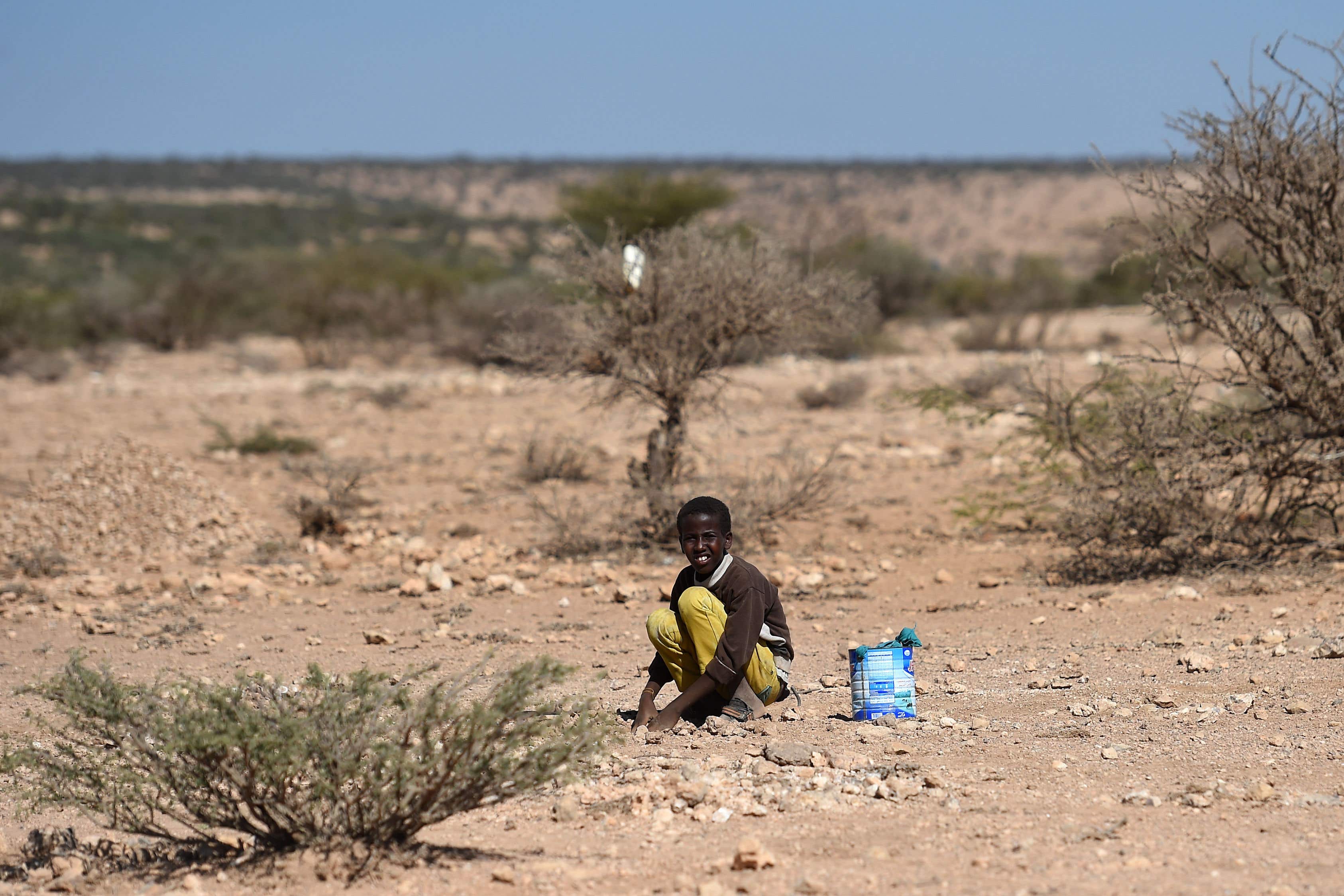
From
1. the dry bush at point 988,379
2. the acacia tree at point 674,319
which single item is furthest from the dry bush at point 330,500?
the dry bush at point 988,379

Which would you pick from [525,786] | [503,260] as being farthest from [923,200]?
[525,786]

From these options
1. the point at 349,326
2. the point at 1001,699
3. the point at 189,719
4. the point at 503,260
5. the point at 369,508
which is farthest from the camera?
the point at 503,260

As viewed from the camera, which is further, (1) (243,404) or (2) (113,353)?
(2) (113,353)

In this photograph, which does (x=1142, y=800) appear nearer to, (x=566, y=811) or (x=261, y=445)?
(x=566, y=811)

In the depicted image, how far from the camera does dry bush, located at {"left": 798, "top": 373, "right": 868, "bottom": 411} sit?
13805mm

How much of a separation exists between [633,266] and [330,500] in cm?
274

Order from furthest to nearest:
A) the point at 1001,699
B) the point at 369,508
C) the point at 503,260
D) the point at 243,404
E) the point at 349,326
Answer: the point at 503,260
the point at 349,326
the point at 243,404
the point at 369,508
the point at 1001,699

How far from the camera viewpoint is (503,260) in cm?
4162

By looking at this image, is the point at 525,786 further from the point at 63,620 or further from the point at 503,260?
the point at 503,260

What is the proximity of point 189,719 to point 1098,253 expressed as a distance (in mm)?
33987

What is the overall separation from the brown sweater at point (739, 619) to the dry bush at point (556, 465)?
5753 millimetres

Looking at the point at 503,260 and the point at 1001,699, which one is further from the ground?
the point at 503,260

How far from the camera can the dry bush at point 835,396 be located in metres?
13.8

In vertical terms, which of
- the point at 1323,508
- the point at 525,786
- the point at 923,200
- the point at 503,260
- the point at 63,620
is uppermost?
the point at 923,200
